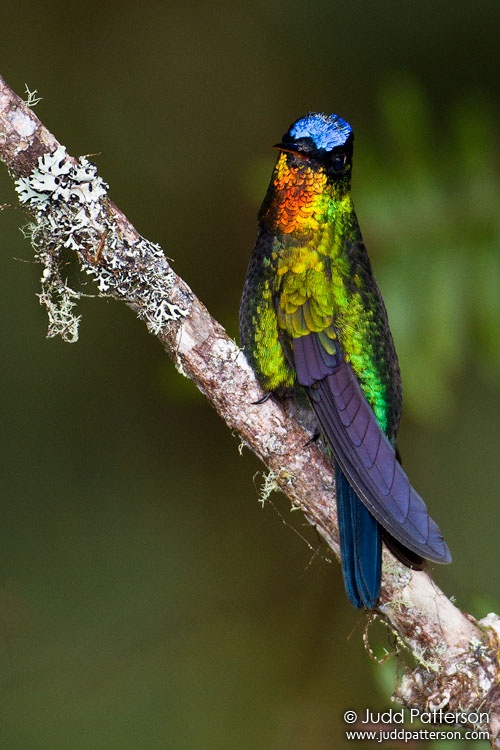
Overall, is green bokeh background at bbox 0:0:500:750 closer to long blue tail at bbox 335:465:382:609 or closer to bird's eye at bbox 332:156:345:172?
bird's eye at bbox 332:156:345:172

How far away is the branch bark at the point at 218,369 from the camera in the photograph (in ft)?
7.29

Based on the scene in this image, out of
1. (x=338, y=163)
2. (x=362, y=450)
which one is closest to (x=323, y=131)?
(x=338, y=163)

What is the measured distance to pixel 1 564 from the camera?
4.36 metres

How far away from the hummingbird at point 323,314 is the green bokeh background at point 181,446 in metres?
1.27

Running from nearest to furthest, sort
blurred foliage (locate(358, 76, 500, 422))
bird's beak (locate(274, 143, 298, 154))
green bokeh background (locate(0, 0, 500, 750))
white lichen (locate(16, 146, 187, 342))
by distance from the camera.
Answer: white lichen (locate(16, 146, 187, 342)), bird's beak (locate(274, 143, 298, 154)), blurred foliage (locate(358, 76, 500, 422)), green bokeh background (locate(0, 0, 500, 750))

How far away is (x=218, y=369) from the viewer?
2.35 m

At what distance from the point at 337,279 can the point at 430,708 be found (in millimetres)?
1232

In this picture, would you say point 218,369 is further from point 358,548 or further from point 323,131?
point 323,131

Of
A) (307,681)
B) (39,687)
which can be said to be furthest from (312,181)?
(39,687)

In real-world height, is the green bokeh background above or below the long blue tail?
above

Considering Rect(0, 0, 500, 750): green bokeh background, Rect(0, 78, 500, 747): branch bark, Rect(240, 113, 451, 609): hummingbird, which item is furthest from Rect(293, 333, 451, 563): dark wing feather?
Rect(0, 0, 500, 750): green bokeh background

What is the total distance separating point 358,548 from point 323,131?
1.24 meters

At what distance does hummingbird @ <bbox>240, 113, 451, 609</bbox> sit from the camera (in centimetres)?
250

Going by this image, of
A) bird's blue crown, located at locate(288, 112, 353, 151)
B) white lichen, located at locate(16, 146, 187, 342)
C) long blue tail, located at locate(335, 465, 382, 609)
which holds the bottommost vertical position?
long blue tail, located at locate(335, 465, 382, 609)
